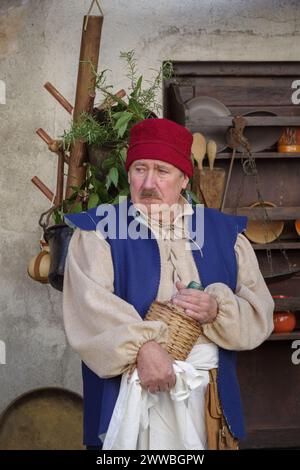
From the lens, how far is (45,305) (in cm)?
419

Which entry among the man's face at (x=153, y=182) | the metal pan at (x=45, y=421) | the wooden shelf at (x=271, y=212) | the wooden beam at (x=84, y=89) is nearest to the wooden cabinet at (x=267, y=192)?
the wooden shelf at (x=271, y=212)

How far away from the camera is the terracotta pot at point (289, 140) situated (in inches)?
164

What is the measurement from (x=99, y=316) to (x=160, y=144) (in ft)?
1.94

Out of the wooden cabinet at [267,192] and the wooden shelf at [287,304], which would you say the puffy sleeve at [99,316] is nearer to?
the wooden shelf at [287,304]

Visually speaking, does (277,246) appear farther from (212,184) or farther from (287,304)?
(212,184)

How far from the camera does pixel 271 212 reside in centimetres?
405

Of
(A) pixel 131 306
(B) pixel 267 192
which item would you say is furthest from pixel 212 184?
(A) pixel 131 306

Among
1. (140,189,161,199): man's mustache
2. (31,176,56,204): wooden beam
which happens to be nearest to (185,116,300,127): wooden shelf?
(31,176,56,204): wooden beam

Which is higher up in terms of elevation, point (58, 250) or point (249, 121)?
point (249, 121)

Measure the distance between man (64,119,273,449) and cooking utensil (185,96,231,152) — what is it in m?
→ 1.31

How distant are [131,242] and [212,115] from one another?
5.24 ft

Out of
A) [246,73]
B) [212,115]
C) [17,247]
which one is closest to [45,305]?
[17,247]

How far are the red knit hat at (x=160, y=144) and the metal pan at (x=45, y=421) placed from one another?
1578mm
